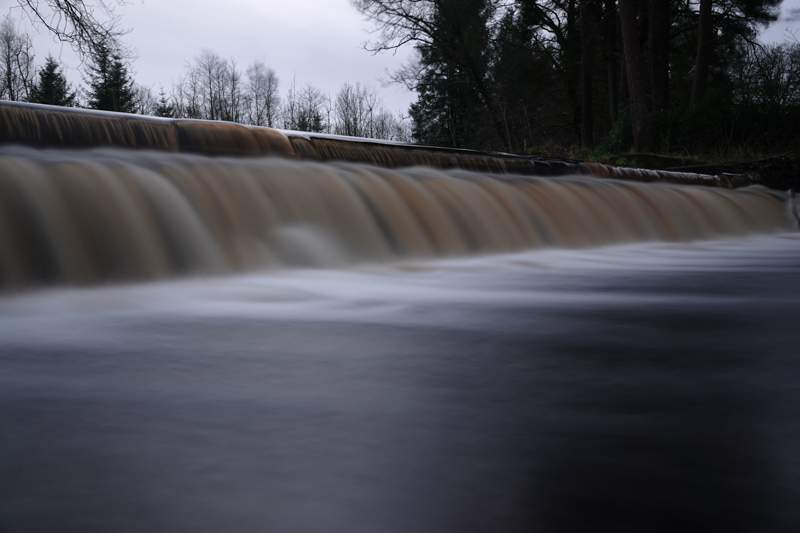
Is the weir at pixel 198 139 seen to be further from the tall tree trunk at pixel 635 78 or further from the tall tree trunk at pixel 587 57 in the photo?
the tall tree trunk at pixel 587 57

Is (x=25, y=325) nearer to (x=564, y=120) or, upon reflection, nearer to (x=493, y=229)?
(x=493, y=229)

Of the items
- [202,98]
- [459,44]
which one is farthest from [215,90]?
[459,44]

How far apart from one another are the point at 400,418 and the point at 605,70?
22.9 metres

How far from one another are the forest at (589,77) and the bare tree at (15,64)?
0.79ft

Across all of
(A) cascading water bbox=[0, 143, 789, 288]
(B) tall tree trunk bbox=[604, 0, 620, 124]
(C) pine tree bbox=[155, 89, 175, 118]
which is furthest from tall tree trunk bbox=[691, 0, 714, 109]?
(C) pine tree bbox=[155, 89, 175, 118]

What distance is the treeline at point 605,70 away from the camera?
11562mm

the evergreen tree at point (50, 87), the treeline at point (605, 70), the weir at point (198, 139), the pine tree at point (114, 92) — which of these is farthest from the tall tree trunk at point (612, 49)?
the evergreen tree at point (50, 87)

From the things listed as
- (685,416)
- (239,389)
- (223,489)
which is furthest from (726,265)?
(223,489)

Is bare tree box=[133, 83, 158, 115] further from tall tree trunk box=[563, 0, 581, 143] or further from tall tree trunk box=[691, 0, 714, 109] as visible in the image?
tall tree trunk box=[691, 0, 714, 109]

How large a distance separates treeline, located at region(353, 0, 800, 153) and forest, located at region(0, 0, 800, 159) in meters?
0.03

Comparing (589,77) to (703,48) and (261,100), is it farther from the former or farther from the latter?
(261,100)

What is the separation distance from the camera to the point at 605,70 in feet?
71.7

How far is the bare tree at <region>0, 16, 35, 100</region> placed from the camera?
3133 centimetres

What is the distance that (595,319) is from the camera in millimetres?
1907
